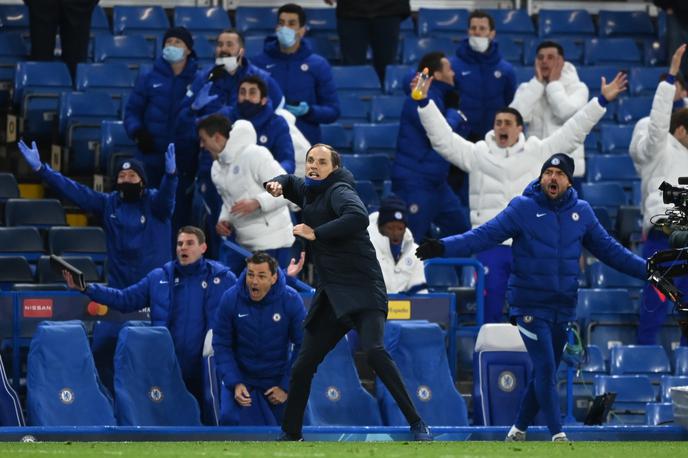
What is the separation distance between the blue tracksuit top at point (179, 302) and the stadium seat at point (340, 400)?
34.9 inches

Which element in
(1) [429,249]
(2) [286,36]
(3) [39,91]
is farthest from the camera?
(3) [39,91]

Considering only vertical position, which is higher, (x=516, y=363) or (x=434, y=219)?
(x=434, y=219)

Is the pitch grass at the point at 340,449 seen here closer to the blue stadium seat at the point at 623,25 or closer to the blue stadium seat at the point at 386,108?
the blue stadium seat at the point at 386,108

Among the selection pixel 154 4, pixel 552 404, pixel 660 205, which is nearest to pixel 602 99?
pixel 660 205

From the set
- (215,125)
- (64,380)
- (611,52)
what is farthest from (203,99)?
(611,52)

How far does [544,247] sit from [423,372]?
5.75 ft

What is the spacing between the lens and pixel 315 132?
15836 mm

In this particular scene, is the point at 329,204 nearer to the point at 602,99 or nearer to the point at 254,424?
the point at 254,424

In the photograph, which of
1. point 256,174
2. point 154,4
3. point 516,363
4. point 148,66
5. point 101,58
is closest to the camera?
point 516,363

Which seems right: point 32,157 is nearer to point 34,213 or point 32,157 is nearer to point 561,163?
point 34,213

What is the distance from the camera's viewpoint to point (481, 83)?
1598 centimetres

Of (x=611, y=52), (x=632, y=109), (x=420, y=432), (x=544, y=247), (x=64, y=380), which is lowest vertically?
(x=420, y=432)

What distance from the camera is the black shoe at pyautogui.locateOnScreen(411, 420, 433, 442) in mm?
11211

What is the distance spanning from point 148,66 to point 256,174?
8.95ft
